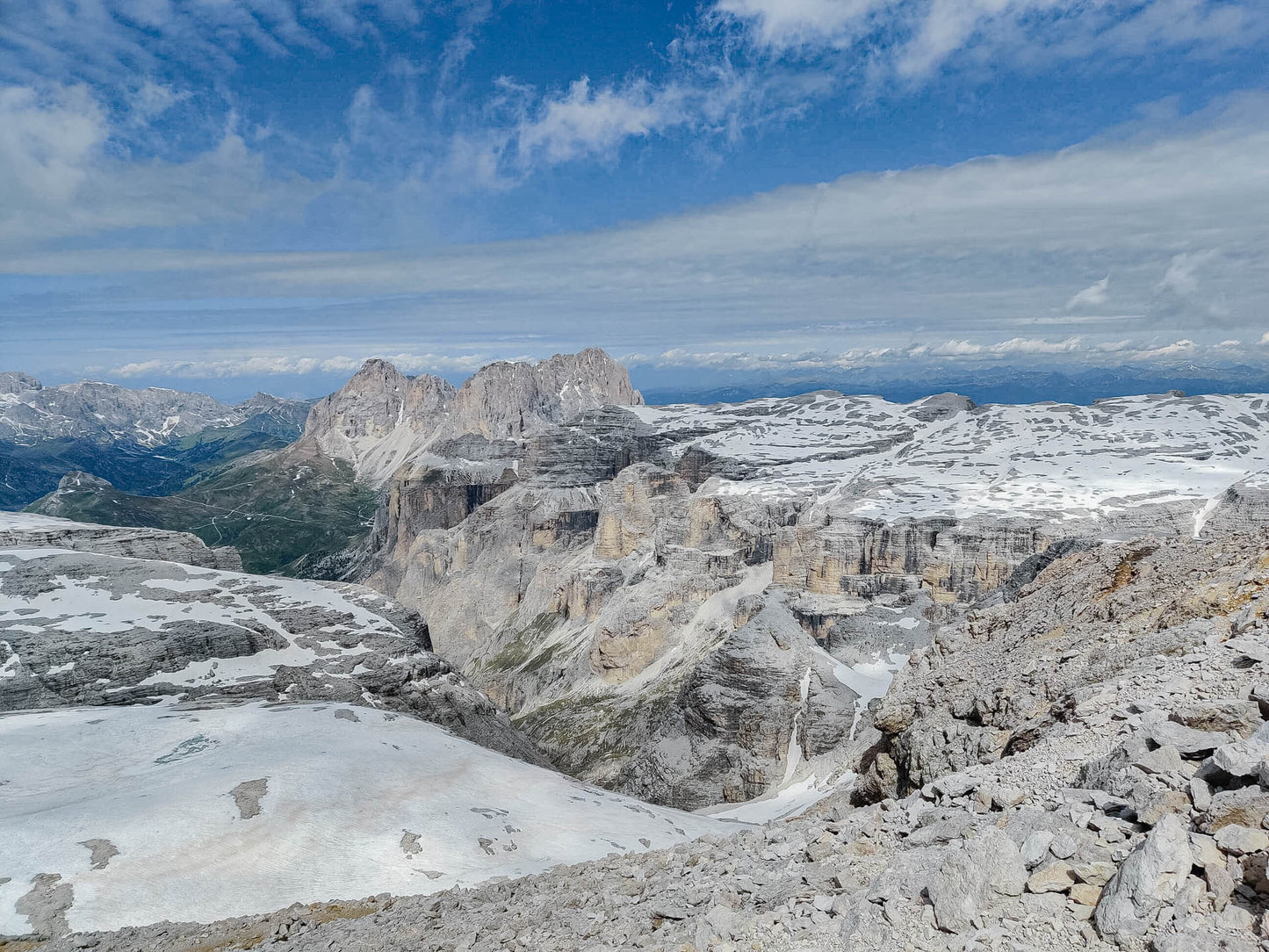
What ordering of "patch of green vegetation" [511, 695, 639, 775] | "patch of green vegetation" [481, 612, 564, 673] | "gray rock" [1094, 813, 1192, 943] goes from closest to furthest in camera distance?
"gray rock" [1094, 813, 1192, 943]
"patch of green vegetation" [511, 695, 639, 775]
"patch of green vegetation" [481, 612, 564, 673]

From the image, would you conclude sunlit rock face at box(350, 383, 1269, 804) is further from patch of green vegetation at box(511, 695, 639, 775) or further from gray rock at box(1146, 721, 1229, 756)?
gray rock at box(1146, 721, 1229, 756)

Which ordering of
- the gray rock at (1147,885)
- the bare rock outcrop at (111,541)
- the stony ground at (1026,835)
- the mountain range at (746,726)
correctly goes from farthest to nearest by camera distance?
the bare rock outcrop at (111,541) < the mountain range at (746,726) < the stony ground at (1026,835) < the gray rock at (1147,885)

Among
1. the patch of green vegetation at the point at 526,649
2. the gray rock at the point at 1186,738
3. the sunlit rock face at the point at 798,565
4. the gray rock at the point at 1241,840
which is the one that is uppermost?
the gray rock at the point at 1241,840

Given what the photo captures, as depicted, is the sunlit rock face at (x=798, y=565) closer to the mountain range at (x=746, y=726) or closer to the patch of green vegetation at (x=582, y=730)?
the patch of green vegetation at (x=582, y=730)

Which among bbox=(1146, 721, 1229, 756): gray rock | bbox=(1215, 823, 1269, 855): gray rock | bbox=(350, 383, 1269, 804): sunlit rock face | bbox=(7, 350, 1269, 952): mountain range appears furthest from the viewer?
bbox=(350, 383, 1269, 804): sunlit rock face

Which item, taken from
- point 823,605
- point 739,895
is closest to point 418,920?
point 739,895

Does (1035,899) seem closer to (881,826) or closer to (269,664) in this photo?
(881,826)

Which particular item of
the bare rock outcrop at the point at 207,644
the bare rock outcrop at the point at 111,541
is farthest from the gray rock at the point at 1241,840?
the bare rock outcrop at the point at 111,541

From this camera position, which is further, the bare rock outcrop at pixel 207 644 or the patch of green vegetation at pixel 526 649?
the patch of green vegetation at pixel 526 649

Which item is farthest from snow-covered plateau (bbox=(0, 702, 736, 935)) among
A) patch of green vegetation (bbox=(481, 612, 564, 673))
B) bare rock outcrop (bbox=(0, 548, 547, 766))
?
patch of green vegetation (bbox=(481, 612, 564, 673))

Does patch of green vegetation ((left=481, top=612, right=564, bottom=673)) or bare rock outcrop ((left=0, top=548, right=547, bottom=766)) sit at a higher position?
bare rock outcrop ((left=0, top=548, right=547, bottom=766))
